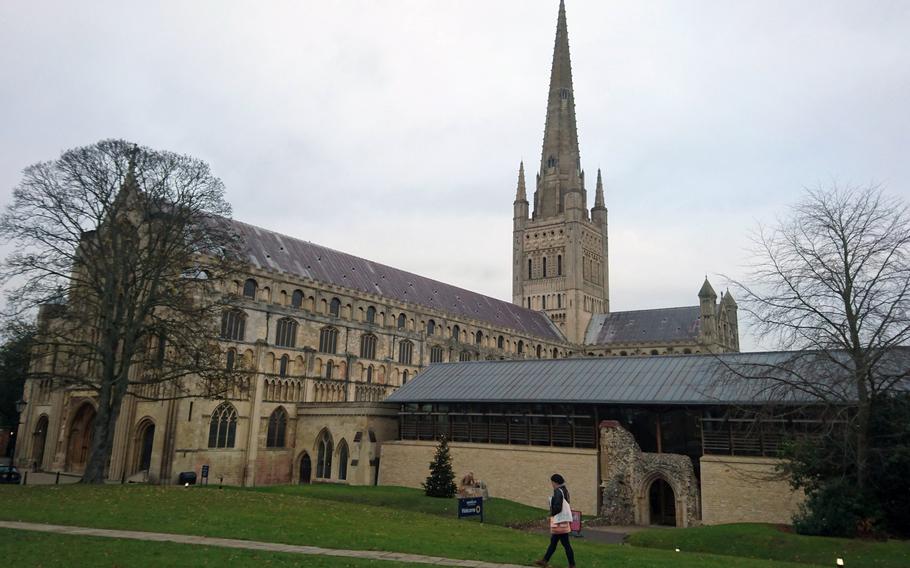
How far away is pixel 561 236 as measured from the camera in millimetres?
96875

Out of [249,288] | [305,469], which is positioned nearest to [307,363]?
[249,288]

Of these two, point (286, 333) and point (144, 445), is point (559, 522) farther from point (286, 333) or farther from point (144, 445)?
point (286, 333)

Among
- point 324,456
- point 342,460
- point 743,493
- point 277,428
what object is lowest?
point 743,493

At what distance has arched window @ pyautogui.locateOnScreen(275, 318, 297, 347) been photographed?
52125mm

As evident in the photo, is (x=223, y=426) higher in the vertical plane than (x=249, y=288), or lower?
lower

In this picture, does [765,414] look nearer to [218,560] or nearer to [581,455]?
[581,455]

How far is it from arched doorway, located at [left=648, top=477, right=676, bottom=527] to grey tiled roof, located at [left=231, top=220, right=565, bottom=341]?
30.8 meters

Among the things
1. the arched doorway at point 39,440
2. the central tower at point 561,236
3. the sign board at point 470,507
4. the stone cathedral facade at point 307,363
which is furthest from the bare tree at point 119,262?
the central tower at point 561,236

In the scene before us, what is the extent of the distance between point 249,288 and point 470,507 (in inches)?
1199

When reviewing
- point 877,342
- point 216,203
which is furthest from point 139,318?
point 877,342

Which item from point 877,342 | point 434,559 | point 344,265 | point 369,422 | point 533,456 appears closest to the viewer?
point 434,559

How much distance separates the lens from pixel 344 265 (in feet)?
207

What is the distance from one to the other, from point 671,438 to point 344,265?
1485 inches

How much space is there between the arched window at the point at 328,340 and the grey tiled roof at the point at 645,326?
46706 millimetres
